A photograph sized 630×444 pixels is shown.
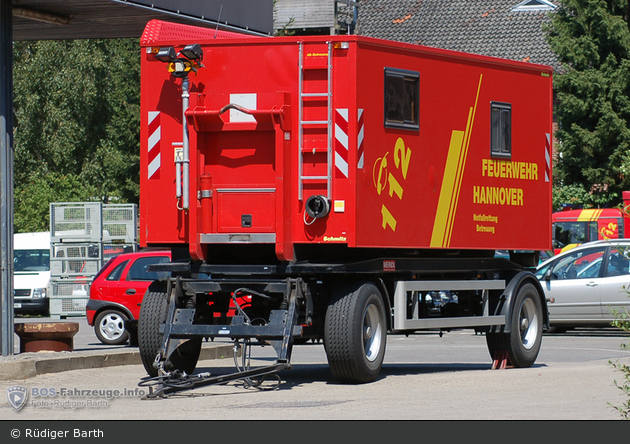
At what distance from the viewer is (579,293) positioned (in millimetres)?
19500

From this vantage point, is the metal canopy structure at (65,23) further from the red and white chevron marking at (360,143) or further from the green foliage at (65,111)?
the green foliage at (65,111)

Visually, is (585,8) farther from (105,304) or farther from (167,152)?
(167,152)

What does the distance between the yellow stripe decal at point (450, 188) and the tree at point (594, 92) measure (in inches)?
893

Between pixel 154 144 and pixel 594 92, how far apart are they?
25.3 meters

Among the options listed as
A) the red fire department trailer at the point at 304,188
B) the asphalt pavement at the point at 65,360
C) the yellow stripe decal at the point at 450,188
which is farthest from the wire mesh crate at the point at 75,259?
the yellow stripe decal at the point at 450,188

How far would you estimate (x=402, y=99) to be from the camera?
11.7 meters

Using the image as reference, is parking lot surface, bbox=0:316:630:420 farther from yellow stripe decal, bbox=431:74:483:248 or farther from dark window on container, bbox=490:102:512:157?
dark window on container, bbox=490:102:512:157

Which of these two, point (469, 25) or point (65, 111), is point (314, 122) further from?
point (469, 25)

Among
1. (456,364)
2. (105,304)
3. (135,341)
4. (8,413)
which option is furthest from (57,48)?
(8,413)

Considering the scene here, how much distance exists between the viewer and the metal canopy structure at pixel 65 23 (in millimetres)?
12828

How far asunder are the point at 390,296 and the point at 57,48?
3483 centimetres

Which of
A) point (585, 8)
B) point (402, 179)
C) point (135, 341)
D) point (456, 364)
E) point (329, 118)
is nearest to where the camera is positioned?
point (329, 118)

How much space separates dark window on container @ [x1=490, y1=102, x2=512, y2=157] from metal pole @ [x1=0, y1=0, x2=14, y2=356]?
5759mm
